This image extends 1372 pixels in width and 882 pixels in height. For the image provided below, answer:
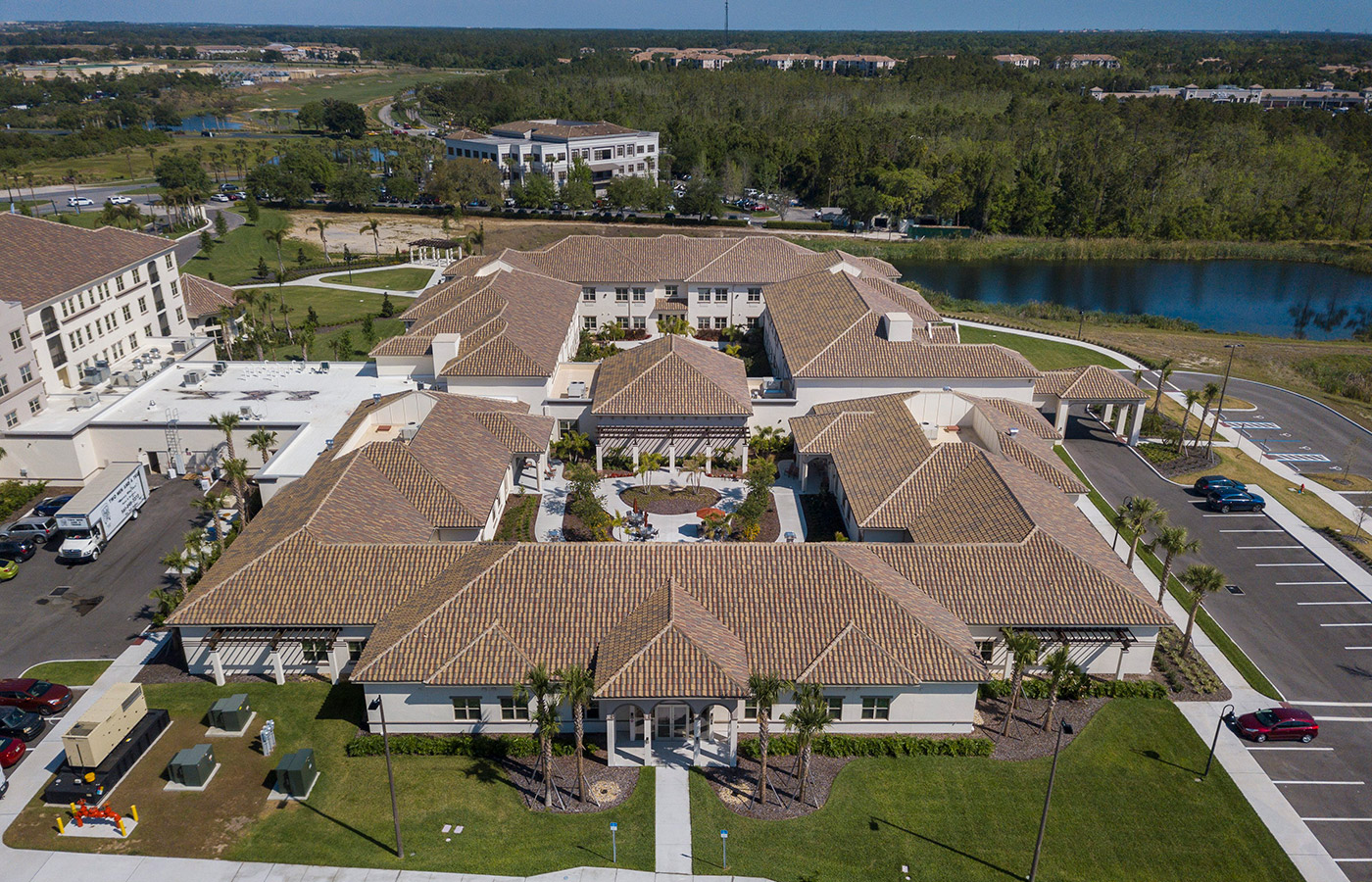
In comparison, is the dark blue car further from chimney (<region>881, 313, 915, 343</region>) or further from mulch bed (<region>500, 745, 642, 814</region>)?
mulch bed (<region>500, 745, 642, 814</region>)

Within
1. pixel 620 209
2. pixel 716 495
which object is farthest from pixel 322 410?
pixel 620 209

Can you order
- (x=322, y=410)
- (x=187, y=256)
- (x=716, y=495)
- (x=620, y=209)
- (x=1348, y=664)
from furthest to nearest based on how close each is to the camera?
(x=620, y=209) < (x=187, y=256) < (x=322, y=410) < (x=716, y=495) < (x=1348, y=664)

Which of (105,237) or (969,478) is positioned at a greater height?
(105,237)

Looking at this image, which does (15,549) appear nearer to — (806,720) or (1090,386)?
(806,720)

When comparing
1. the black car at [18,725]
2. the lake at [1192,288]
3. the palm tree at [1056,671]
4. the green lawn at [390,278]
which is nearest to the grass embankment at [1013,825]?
the palm tree at [1056,671]

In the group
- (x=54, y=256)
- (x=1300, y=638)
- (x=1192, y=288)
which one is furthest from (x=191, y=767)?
(x=1192, y=288)

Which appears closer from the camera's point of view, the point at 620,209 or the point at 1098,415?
the point at 1098,415

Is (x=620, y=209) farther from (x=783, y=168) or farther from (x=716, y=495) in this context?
(x=716, y=495)
